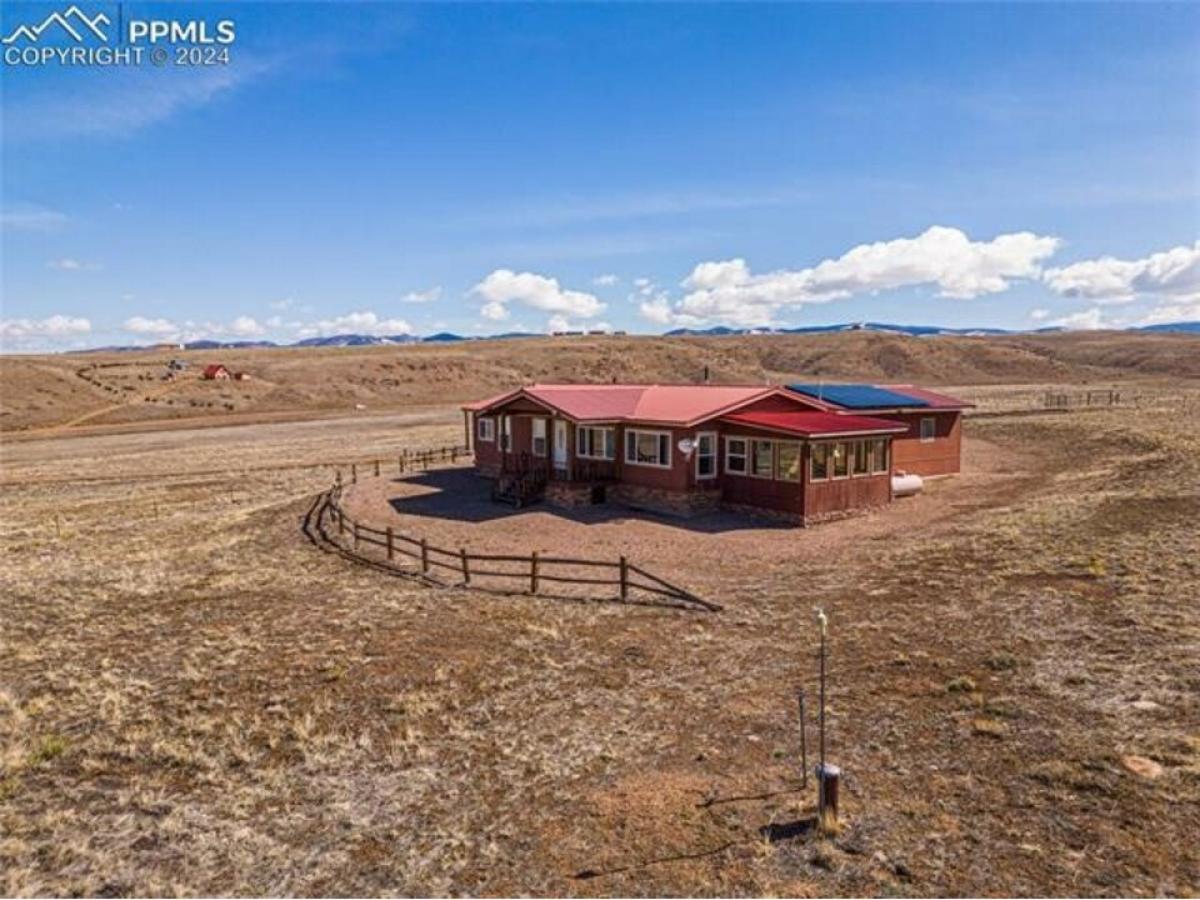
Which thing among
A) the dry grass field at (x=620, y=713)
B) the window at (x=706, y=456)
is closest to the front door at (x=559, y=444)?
the dry grass field at (x=620, y=713)

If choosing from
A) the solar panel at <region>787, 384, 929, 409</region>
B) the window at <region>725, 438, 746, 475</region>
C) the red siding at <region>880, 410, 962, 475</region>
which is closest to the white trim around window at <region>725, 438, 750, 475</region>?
the window at <region>725, 438, 746, 475</region>

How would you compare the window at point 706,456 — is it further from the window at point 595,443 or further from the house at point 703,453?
the window at point 595,443

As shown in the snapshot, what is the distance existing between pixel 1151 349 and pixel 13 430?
175 m

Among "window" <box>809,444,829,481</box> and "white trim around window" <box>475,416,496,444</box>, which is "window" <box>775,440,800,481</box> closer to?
"window" <box>809,444,829,481</box>

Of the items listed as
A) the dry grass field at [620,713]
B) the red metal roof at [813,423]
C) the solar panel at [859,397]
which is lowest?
the dry grass field at [620,713]

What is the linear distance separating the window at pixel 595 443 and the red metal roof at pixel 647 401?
36.9 inches

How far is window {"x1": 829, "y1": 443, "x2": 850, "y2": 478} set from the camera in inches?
1057

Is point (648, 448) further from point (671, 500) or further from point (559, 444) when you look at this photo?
point (559, 444)

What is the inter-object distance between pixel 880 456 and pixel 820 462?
11.3 feet

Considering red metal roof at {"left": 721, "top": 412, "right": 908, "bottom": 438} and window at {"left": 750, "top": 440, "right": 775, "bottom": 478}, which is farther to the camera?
window at {"left": 750, "top": 440, "right": 775, "bottom": 478}

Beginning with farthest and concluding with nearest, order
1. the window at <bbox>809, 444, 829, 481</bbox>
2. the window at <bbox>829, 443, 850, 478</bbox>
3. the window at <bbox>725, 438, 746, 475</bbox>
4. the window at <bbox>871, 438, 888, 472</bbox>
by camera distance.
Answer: the window at <bbox>871, 438, 888, 472</bbox>
the window at <bbox>725, 438, 746, 475</bbox>
the window at <bbox>829, 443, 850, 478</bbox>
the window at <bbox>809, 444, 829, 481</bbox>

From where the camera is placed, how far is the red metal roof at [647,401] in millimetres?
28656

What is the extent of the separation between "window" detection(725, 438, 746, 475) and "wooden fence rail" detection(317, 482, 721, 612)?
324 inches

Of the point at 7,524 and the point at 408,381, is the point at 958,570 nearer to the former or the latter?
the point at 7,524
